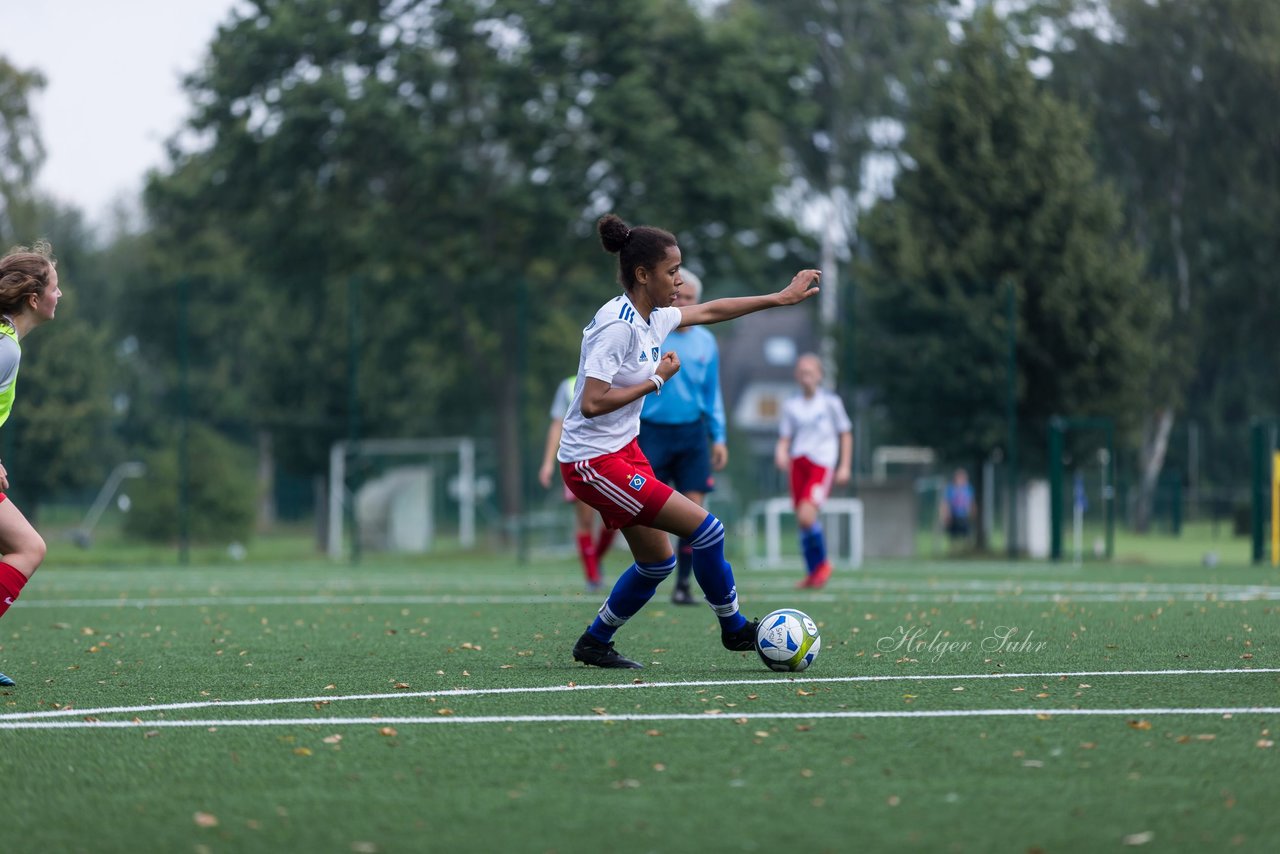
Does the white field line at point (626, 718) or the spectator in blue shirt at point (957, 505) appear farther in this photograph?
the spectator in blue shirt at point (957, 505)

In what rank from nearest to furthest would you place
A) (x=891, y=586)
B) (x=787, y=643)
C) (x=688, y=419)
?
(x=787, y=643), (x=688, y=419), (x=891, y=586)

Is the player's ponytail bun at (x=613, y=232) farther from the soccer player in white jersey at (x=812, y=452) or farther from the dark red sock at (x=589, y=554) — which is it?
the soccer player in white jersey at (x=812, y=452)

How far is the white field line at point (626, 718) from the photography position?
5.35m

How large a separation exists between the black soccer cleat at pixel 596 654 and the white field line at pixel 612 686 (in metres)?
0.60

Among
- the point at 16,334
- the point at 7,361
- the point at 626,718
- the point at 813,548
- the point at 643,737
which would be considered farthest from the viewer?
the point at 813,548

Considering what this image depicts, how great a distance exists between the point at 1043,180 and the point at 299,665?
722 inches

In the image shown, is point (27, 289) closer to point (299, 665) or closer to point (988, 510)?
point (299, 665)

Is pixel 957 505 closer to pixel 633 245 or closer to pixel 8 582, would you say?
pixel 633 245

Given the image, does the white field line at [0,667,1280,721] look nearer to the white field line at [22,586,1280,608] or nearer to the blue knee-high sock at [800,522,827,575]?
the white field line at [22,586,1280,608]

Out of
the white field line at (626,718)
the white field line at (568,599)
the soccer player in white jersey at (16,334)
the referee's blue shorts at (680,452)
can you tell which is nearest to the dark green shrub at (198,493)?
the white field line at (568,599)

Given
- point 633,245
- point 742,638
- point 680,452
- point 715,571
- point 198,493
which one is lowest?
point 742,638

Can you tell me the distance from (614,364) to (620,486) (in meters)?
0.50

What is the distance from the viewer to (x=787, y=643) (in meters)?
6.67

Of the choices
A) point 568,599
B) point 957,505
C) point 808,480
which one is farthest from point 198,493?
point 957,505
